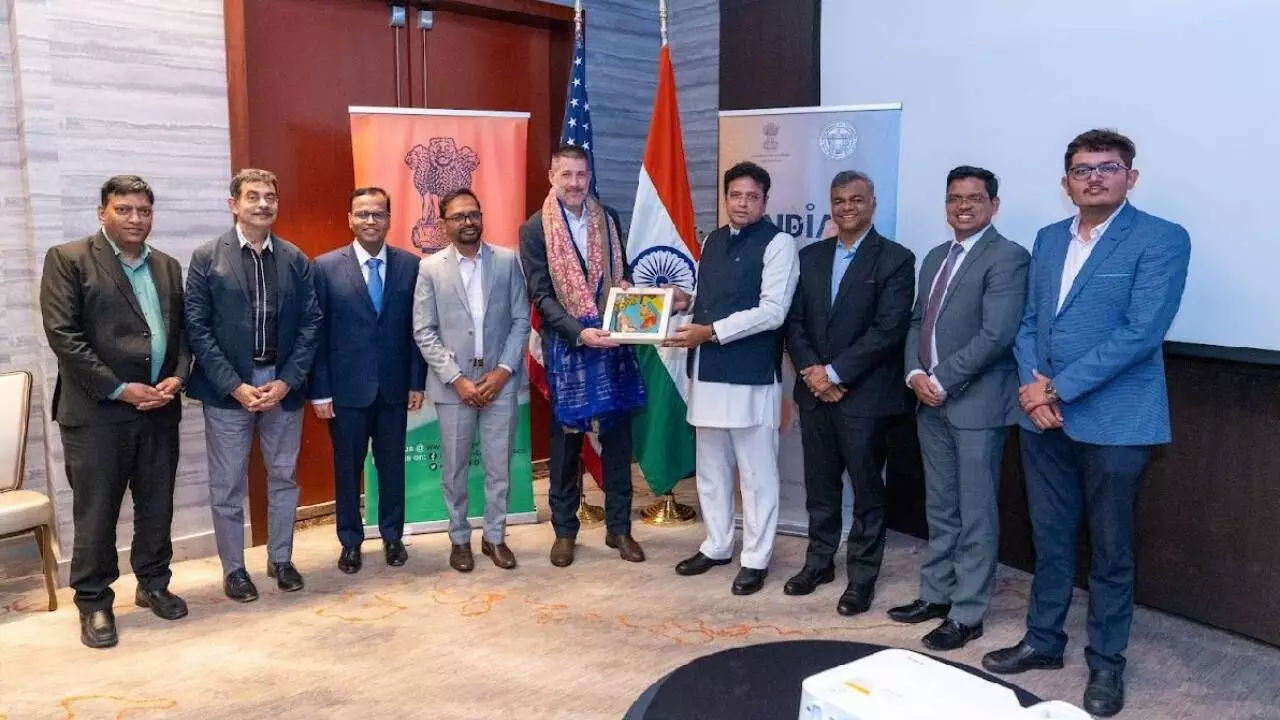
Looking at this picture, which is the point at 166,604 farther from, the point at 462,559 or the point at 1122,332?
the point at 1122,332

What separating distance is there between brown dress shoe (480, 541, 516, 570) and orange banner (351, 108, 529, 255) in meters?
1.40

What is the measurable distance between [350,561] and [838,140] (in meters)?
2.73

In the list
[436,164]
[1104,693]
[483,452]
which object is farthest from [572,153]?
[1104,693]

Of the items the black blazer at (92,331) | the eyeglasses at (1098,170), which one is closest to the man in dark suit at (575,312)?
the black blazer at (92,331)

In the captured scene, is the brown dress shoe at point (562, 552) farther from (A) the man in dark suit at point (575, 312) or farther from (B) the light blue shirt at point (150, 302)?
(B) the light blue shirt at point (150, 302)

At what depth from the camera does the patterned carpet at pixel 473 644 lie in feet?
9.25

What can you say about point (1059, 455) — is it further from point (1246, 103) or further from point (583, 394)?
point (583, 394)

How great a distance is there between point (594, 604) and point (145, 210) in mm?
2109

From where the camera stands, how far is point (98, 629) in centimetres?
321

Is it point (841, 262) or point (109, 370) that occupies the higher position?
point (841, 262)

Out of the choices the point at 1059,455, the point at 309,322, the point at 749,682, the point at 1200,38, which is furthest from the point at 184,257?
the point at 1200,38

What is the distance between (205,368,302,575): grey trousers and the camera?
3543mm

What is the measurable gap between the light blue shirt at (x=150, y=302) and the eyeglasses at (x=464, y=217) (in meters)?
1.10

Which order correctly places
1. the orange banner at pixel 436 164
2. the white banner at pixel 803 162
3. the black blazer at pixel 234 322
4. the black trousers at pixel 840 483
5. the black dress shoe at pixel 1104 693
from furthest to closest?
the orange banner at pixel 436 164, the white banner at pixel 803 162, the black trousers at pixel 840 483, the black blazer at pixel 234 322, the black dress shoe at pixel 1104 693
